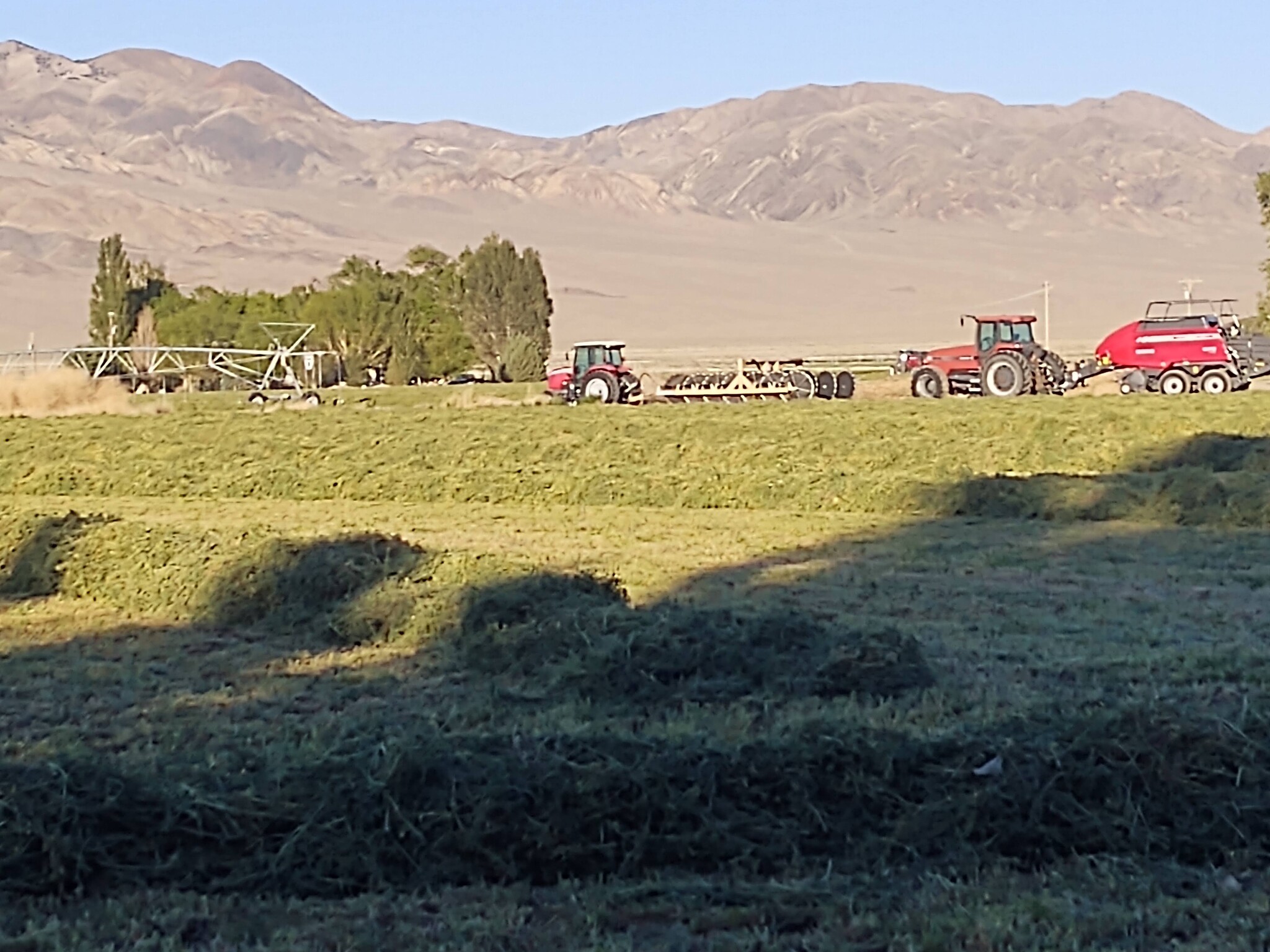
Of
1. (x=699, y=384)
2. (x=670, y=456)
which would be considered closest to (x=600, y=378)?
(x=699, y=384)

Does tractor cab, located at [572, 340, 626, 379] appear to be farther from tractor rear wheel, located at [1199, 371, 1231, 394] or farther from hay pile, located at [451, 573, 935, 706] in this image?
hay pile, located at [451, 573, 935, 706]

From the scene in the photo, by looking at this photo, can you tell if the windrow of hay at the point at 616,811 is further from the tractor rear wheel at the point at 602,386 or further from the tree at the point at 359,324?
the tree at the point at 359,324

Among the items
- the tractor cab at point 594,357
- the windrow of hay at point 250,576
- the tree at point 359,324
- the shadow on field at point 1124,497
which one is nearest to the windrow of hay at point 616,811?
the windrow of hay at point 250,576

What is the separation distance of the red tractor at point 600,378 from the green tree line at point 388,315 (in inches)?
773

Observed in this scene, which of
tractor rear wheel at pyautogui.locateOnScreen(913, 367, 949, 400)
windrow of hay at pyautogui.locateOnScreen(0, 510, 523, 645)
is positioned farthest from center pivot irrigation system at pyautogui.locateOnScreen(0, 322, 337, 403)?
windrow of hay at pyautogui.locateOnScreen(0, 510, 523, 645)

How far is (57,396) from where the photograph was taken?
36875 millimetres

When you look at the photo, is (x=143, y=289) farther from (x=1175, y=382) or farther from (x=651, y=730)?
(x=651, y=730)

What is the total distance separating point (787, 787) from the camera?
6.29 metres

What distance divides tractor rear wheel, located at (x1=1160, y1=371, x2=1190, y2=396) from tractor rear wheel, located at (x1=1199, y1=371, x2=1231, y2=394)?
28 cm

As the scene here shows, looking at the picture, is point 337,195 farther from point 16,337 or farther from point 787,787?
point 787,787

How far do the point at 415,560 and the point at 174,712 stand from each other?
3232 millimetres

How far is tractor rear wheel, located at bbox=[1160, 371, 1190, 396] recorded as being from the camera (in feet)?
115

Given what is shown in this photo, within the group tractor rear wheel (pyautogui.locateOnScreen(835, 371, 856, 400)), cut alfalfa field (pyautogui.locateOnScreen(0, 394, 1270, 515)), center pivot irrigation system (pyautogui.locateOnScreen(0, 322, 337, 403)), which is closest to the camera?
cut alfalfa field (pyautogui.locateOnScreen(0, 394, 1270, 515))

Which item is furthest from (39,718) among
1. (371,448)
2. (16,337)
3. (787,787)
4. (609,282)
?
(609,282)
